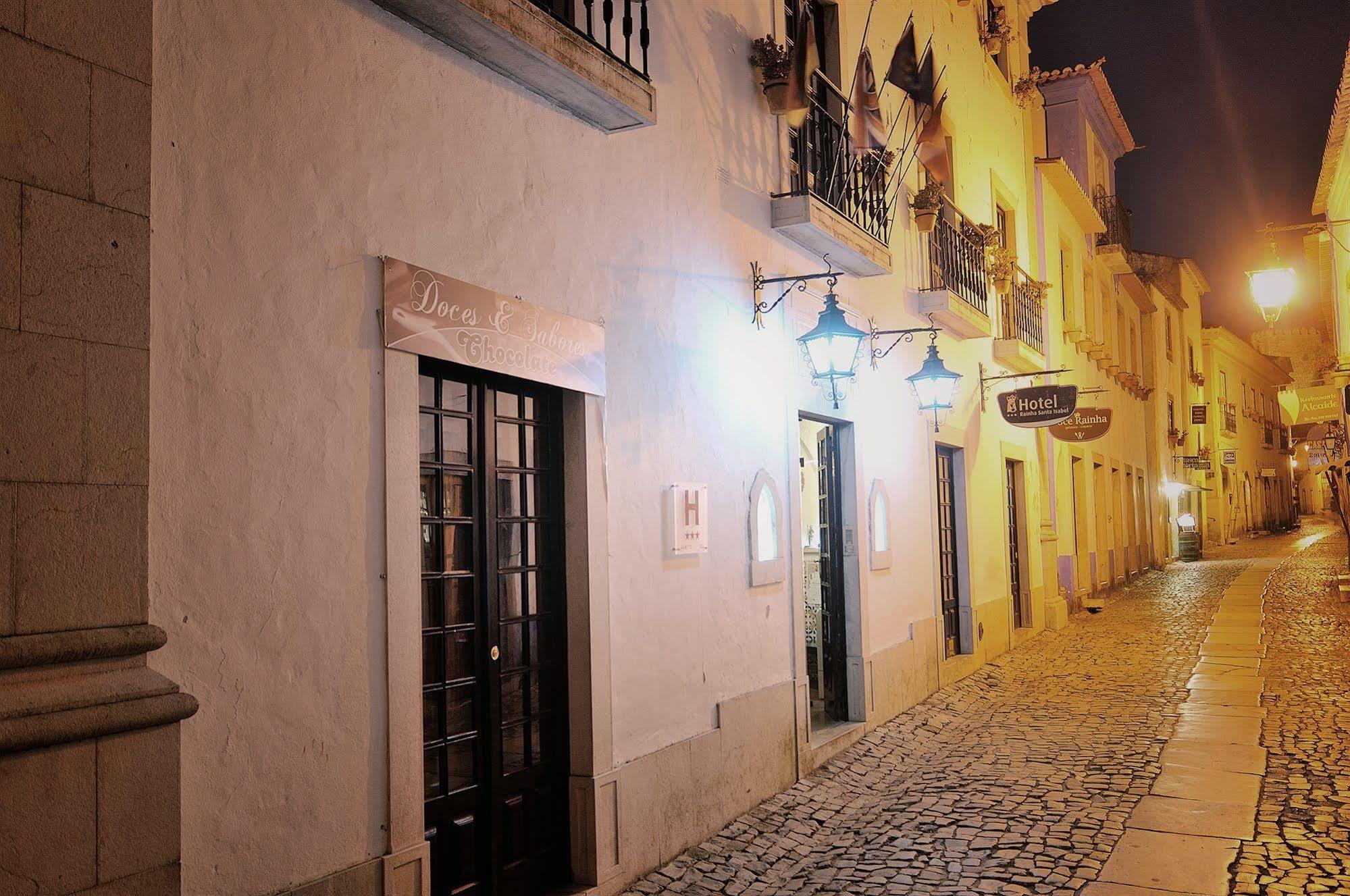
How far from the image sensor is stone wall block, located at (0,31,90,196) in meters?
2.70

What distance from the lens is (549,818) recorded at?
5191 mm

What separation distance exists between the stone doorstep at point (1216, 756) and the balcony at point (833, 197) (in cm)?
448

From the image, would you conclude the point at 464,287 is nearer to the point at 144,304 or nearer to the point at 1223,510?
the point at 144,304

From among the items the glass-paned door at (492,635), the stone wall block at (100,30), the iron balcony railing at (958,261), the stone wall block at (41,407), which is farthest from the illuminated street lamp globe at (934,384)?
the stone wall block at (41,407)

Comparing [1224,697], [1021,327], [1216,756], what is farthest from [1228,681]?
[1021,327]

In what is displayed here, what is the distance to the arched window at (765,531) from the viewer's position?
24.0ft

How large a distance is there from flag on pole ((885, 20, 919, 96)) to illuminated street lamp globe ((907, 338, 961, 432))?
94.2 inches

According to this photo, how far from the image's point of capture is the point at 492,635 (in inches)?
192

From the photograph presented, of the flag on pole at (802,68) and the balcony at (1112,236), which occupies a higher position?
the balcony at (1112,236)

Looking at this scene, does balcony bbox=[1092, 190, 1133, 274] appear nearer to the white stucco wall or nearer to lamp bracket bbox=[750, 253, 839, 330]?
lamp bracket bbox=[750, 253, 839, 330]

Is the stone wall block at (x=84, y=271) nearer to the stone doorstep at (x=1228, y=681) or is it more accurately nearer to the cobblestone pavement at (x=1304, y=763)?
the cobblestone pavement at (x=1304, y=763)

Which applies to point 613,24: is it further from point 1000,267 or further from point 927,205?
point 1000,267

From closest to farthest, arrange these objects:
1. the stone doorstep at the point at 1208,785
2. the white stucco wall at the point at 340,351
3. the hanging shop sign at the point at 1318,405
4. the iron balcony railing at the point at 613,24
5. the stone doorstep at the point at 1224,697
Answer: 1. the white stucco wall at the point at 340,351
2. the iron balcony railing at the point at 613,24
3. the stone doorstep at the point at 1208,785
4. the stone doorstep at the point at 1224,697
5. the hanging shop sign at the point at 1318,405

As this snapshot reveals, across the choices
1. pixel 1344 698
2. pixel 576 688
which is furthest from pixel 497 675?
pixel 1344 698
